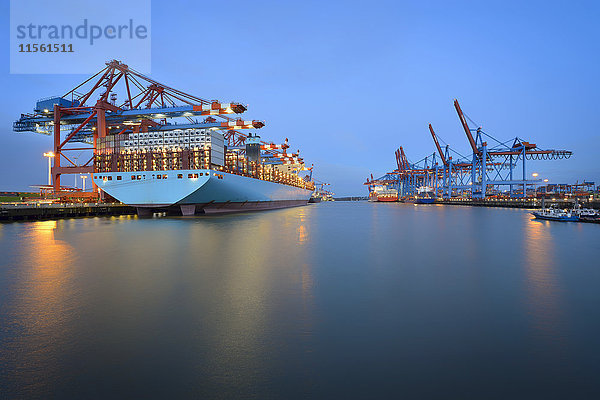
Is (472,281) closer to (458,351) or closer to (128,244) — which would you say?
(458,351)

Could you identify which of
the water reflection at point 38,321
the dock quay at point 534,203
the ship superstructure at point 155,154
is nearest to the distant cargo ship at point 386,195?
the dock quay at point 534,203

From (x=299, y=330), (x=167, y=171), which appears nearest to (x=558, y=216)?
(x=299, y=330)

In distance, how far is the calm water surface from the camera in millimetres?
3305

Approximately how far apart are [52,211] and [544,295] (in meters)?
36.6

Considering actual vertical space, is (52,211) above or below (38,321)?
above

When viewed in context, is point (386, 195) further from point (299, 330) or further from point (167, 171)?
point (299, 330)

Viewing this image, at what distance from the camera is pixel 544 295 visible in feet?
21.7

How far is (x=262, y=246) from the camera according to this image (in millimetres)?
13398

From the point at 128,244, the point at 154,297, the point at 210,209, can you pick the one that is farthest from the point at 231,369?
the point at 210,209

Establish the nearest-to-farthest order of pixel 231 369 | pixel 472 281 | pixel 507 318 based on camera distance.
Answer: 1. pixel 231 369
2. pixel 507 318
3. pixel 472 281

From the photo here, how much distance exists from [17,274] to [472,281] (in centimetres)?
1185

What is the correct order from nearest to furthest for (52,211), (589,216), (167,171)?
(589,216) < (52,211) < (167,171)

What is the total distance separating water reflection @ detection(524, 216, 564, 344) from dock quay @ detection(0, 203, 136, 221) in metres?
35.1

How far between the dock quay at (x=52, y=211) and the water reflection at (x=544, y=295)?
1381 inches
